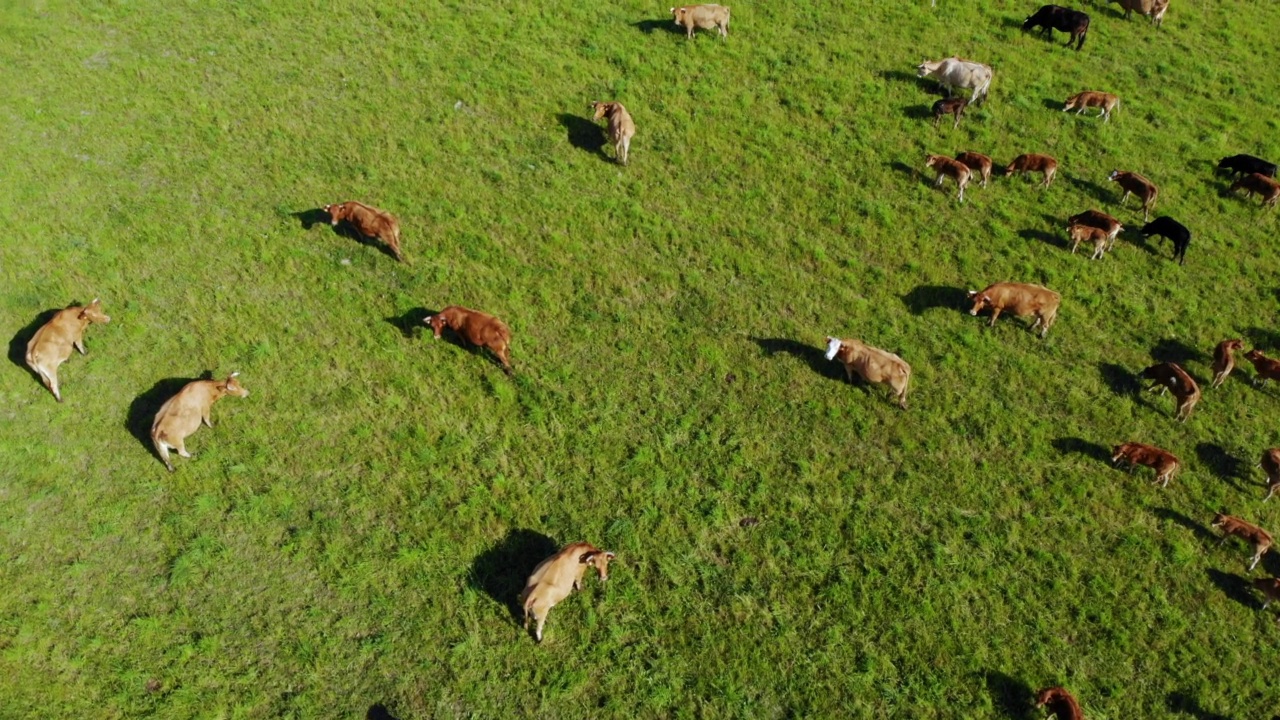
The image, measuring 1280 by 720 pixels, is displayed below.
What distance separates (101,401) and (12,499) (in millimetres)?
1876

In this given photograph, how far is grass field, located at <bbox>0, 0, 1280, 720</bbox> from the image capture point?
32.4 feet

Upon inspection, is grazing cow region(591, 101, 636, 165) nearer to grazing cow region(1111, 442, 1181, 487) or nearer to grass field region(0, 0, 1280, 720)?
grass field region(0, 0, 1280, 720)

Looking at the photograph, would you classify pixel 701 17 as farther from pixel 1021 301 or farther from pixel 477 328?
pixel 477 328

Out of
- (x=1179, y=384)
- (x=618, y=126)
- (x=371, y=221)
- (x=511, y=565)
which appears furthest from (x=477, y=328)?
(x=1179, y=384)

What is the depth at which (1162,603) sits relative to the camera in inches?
421

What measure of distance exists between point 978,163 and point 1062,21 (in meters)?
8.45

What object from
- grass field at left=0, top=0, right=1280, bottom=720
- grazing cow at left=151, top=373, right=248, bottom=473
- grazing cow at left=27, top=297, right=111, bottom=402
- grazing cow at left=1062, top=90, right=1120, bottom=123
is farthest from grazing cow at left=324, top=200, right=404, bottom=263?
grazing cow at left=1062, top=90, right=1120, bottom=123

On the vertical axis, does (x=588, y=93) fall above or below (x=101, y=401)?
above

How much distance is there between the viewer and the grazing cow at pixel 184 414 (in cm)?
1107

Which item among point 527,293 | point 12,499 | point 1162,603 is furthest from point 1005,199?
point 12,499

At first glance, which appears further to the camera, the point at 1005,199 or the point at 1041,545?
the point at 1005,199

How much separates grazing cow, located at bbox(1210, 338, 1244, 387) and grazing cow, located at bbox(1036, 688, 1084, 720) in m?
7.66

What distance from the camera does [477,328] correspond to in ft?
41.4

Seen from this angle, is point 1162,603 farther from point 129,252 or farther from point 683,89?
point 129,252
